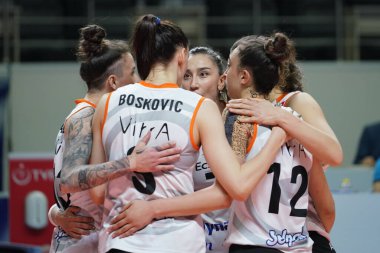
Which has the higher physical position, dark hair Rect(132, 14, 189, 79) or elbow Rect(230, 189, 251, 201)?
dark hair Rect(132, 14, 189, 79)

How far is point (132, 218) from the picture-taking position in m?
2.59

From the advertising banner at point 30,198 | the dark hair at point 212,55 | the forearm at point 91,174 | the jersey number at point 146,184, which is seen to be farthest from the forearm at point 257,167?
the advertising banner at point 30,198

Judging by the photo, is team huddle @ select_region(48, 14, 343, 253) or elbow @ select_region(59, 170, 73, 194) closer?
team huddle @ select_region(48, 14, 343, 253)

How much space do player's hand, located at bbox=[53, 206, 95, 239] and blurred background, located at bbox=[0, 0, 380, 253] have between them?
429cm

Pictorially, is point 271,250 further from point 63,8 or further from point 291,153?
point 63,8

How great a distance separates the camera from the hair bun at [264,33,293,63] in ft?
9.37

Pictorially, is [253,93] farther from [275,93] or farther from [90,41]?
[90,41]

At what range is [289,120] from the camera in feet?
9.14

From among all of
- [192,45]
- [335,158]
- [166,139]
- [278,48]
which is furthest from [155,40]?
[192,45]

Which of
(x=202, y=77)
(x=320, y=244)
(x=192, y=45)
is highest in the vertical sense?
(x=192, y=45)

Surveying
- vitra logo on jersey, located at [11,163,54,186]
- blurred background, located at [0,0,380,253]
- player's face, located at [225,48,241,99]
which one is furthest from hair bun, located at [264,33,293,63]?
blurred background, located at [0,0,380,253]

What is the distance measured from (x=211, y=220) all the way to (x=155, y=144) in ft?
2.64

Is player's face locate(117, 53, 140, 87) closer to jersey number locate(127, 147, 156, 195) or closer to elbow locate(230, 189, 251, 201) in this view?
jersey number locate(127, 147, 156, 195)

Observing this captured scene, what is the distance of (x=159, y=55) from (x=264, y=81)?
0.44 m
